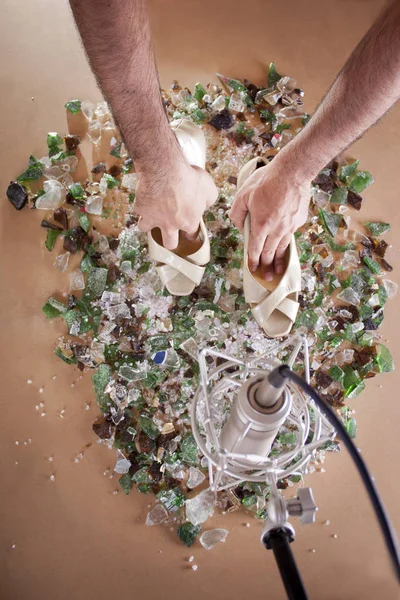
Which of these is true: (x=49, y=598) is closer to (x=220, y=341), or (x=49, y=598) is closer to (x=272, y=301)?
(x=220, y=341)

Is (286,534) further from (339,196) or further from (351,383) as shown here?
(339,196)

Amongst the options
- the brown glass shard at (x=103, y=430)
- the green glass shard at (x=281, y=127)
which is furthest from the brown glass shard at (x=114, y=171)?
the brown glass shard at (x=103, y=430)

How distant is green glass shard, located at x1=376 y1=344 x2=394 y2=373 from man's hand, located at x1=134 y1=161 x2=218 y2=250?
1.85ft

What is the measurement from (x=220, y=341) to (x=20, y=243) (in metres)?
0.60

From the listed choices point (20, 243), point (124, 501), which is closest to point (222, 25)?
point (20, 243)

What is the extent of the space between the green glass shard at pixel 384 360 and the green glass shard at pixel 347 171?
18.5 inches

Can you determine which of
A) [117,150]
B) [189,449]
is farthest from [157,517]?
[117,150]

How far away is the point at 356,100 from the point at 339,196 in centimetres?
42

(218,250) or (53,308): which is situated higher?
(218,250)

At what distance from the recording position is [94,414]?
1.27 metres

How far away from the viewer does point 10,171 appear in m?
→ 1.40

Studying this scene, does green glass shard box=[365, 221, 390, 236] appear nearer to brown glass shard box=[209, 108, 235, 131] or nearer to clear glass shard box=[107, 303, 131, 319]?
brown glass shard box=[209, 108, 235, 131]

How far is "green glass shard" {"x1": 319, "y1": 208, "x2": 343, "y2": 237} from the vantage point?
1.34 m

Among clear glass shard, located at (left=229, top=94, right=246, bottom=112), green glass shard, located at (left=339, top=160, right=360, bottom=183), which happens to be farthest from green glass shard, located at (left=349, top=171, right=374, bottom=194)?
clear glass shard, located at (left=229, top=94, right=246, bottom=112)
